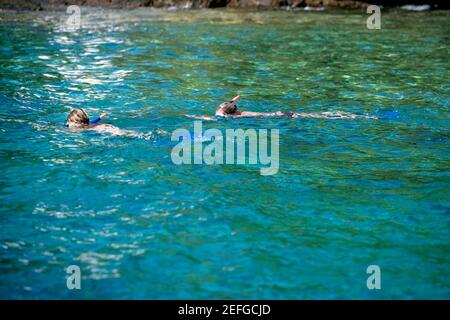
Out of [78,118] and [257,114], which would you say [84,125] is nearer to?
[78,118]

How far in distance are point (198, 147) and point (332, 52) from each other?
8.76m

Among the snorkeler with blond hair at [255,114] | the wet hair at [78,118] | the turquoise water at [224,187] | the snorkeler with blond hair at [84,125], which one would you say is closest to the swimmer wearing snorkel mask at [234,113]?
the snorkeler with blond hair at [255,114]

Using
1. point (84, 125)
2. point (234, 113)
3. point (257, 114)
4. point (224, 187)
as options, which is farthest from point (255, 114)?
point (224, 187)

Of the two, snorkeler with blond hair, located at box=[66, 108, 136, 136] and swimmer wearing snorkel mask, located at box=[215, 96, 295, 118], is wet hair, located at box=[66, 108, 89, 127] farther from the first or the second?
swimmer wearing snorkel mask, located at box=[215, 96, 295, 118]

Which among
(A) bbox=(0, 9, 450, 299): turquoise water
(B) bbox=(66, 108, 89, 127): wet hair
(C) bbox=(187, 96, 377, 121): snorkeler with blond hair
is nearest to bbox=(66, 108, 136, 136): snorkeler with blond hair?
(B) bbox=(66, 108, 89, 127): wet hair

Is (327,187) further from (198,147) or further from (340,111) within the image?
(340,111)

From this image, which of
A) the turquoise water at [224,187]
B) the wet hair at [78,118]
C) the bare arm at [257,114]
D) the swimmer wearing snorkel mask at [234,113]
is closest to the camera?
the turquoise water at [224,187]

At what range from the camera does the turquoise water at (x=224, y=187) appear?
481 centimetres

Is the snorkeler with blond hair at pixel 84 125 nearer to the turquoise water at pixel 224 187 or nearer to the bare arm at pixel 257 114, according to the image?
the turquoise water at pixel 224 187

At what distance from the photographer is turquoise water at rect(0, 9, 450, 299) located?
481 cm

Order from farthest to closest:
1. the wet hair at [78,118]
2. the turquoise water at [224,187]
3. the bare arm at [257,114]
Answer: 1. the bare arm at [257,114]
2. the wet hair at [78,118]
3. the turquoise water at [224,187]

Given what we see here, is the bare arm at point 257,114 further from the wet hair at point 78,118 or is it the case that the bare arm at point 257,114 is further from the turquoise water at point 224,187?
the wet hair at point 78,118

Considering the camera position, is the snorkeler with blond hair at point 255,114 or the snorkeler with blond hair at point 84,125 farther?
the snorkeler with blond hair at point 255,114

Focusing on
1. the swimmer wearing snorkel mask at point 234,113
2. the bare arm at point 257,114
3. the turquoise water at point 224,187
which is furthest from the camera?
the bare arm at point 257,114
